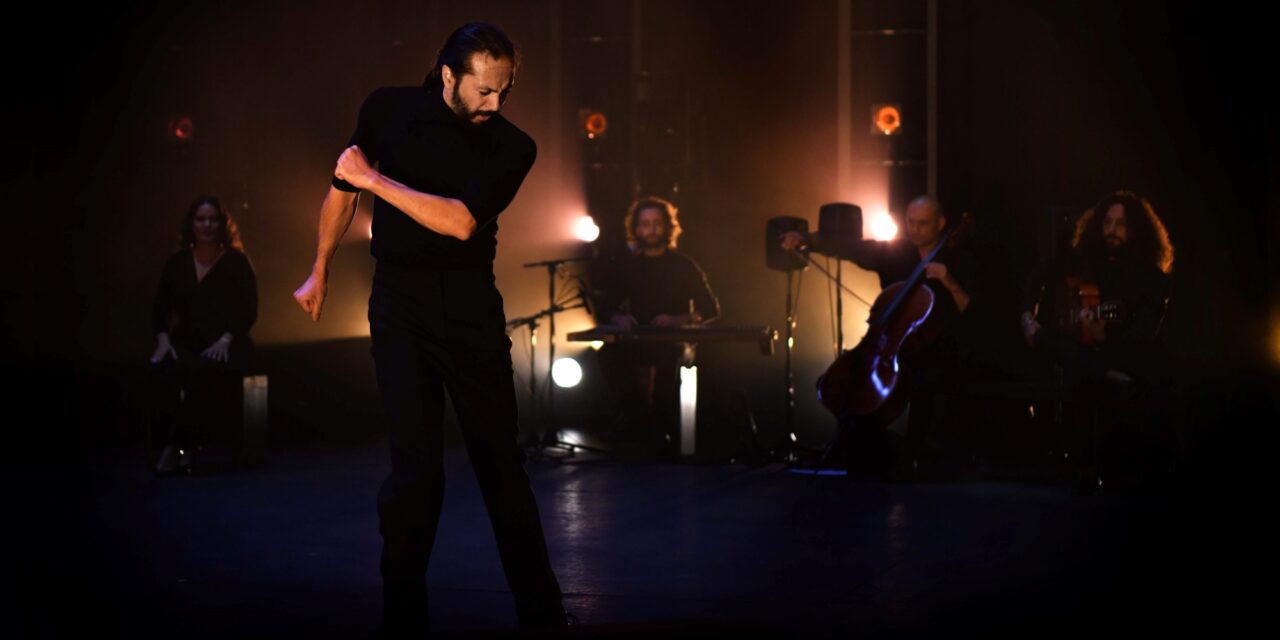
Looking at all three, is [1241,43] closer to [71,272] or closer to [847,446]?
[847,446]

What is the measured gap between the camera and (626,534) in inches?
222

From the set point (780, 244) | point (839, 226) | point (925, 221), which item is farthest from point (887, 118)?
point (925, 221)

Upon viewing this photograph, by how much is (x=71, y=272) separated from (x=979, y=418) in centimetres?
554

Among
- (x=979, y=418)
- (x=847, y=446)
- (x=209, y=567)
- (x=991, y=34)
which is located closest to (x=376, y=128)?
(x=209, y=567)

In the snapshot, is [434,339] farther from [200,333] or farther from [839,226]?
[839,226]

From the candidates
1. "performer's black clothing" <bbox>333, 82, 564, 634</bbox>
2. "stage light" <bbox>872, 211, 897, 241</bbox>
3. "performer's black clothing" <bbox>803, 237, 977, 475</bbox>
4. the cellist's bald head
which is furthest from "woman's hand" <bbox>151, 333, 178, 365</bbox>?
"performer's black clothing" <bbox>333, 82, 564, 634</bbox>

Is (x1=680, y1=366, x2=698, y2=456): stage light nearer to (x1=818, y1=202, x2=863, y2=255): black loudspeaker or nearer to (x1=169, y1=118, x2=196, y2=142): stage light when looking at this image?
(x1=818, y1=202, x2=863, y2=255): black loudspeaker

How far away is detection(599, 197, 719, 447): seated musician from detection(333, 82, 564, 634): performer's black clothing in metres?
4.94

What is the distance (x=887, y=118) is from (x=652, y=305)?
1901mm

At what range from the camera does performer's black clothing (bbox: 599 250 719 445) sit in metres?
8.62

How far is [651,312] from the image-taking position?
8.89 meters

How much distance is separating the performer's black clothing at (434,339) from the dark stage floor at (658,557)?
287mm

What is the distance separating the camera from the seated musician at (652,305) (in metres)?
8.61

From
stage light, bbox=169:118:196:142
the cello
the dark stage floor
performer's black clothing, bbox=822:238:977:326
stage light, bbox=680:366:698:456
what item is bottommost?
the dark stage floor
